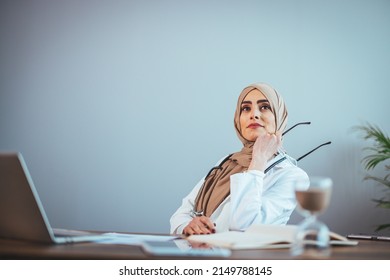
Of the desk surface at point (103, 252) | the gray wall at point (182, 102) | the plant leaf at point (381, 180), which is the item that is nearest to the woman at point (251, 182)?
the desk surface at point (103, 252)

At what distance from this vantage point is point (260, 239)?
3.78 feet

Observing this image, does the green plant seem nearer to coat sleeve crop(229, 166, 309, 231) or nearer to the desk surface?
coat sleeve crop(229, 166, 309, 231)

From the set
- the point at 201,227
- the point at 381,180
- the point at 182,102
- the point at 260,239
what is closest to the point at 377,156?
the point at 381,180

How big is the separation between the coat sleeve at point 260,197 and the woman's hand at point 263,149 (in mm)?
53

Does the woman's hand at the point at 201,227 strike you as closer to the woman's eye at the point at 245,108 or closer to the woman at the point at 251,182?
the woman at the point at 251,182

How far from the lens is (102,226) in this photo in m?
3.29

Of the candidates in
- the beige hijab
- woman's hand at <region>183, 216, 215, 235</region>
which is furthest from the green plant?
woman's hand at <region>183, 216, 215, 235</region>

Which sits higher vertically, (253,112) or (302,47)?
(302,47)

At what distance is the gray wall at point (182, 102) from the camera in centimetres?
327

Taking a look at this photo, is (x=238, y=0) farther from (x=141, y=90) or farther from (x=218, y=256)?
(x=218, y=256)

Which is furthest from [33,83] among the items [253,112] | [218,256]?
[218,256]

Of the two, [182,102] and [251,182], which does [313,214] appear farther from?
[182,102]
